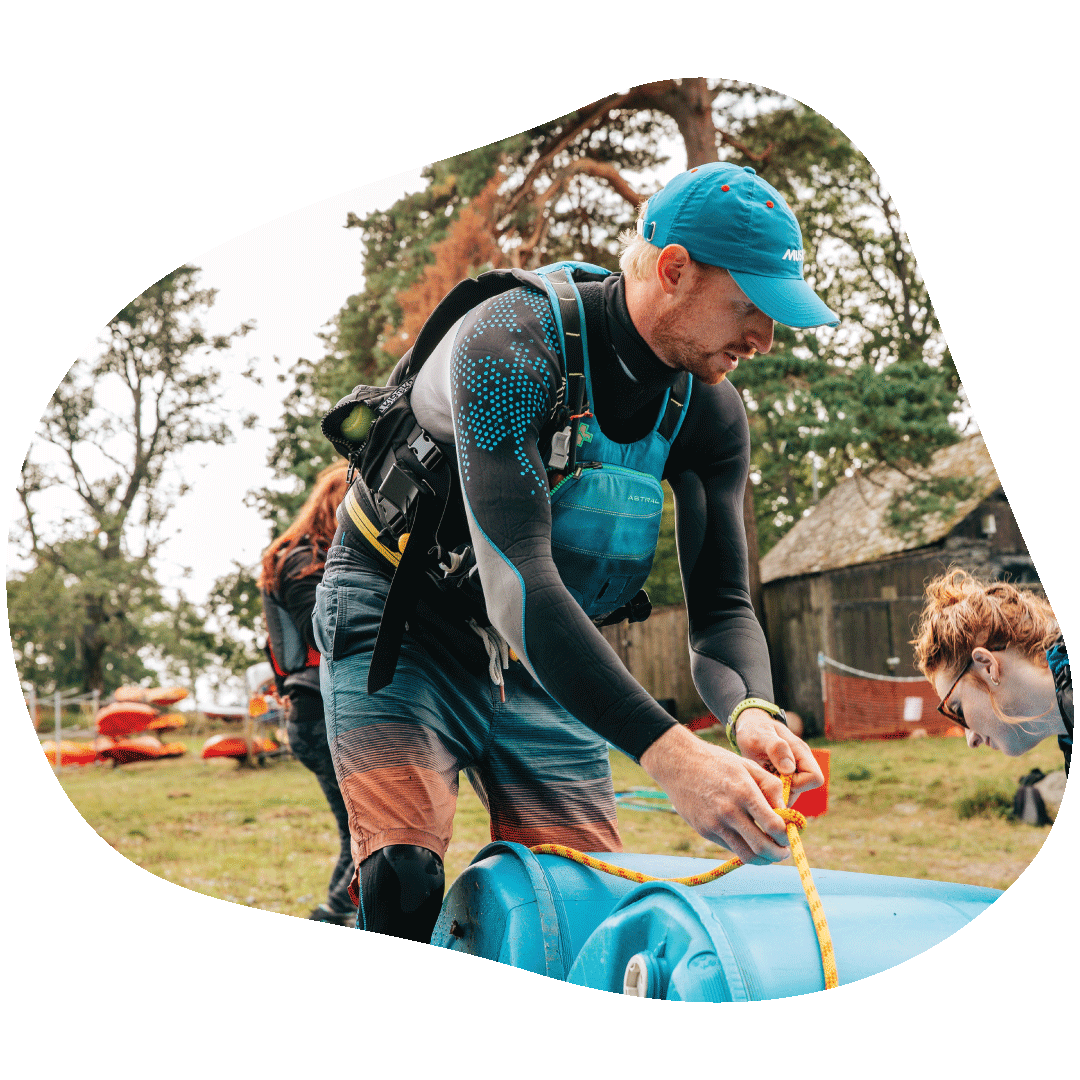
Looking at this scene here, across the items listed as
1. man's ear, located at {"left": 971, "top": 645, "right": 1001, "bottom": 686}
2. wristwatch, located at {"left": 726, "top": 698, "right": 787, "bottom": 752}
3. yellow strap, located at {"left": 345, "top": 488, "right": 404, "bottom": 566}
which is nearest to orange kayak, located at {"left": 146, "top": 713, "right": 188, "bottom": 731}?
yellow strap, located at {"left": 345, "top": 488, "right": 404, "bottom": 566}

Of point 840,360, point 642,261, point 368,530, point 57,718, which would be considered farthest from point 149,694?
point 840,360

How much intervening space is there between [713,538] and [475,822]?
81 cm

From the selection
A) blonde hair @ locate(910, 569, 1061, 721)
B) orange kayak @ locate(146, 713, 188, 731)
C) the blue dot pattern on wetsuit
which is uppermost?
the blue dot pattern on wetsuit

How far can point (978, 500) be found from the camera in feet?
6.82

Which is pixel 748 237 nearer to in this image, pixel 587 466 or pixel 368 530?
pixel 587 466

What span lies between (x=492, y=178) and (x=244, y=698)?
157cm

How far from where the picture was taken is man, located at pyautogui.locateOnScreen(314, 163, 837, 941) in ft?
A: 6.07

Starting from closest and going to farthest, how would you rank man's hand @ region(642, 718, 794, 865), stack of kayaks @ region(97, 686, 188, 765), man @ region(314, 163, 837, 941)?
man's hand @ region(642, 718, 794, 865) < man @ region(314, 163, 837, 941) < stack of kayaks @ region(97, 686, 188, 765)

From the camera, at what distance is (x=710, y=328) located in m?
1.97

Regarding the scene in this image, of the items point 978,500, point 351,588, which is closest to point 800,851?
point 978,500

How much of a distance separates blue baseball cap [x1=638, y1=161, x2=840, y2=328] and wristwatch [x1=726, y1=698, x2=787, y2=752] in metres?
0.69

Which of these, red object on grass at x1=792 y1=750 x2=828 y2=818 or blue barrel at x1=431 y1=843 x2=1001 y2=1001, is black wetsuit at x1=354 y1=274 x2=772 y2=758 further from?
blue barrel at x1=431 y1=843 x2=1001 y2=1001

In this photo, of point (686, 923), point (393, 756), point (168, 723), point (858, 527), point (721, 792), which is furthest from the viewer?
point (168, 723)

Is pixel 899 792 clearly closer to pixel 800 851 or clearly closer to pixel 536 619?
pixel 800 851
